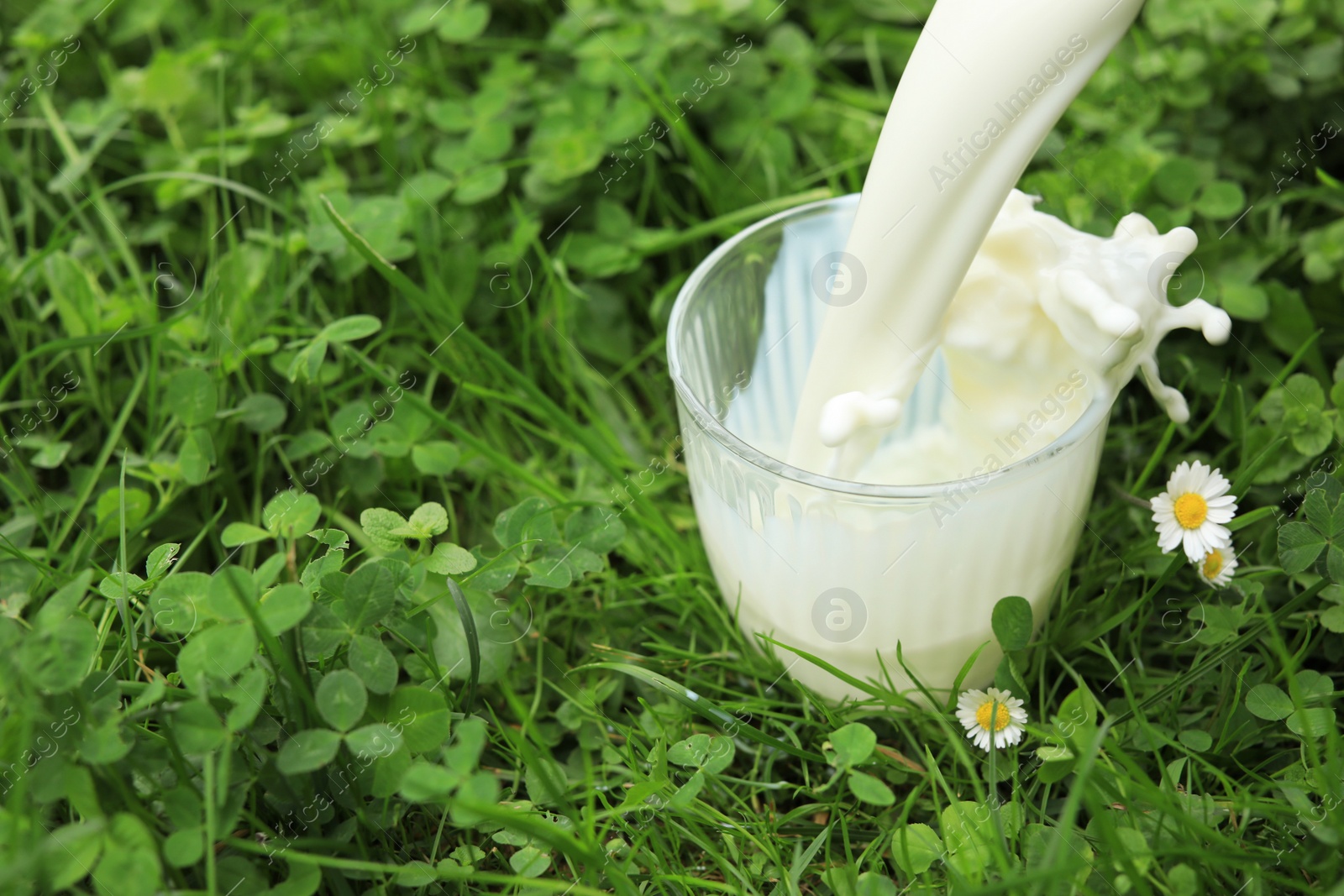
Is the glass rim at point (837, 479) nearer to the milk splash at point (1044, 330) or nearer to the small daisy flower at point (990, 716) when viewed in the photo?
the milk splash at point (1044, 330)

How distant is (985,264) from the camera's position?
108 cm

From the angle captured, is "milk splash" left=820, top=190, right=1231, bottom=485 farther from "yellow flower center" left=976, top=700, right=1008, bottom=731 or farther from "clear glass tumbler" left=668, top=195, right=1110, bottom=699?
"yellow flower center" left=976, top=700, right=1008, bottom=731

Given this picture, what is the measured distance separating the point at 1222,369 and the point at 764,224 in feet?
2.16

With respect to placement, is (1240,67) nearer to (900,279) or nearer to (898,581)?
(900,279)

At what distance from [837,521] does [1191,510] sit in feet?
1.19

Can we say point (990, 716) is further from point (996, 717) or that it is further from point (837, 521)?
point (837, 521)

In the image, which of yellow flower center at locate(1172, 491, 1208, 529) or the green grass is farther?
yellow flower center at locate(1172, 491, 1208, 529)

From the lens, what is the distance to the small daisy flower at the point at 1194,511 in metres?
1.04

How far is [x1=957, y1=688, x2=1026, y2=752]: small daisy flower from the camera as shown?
104cm

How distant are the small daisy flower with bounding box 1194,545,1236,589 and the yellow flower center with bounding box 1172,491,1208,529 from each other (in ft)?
0.12

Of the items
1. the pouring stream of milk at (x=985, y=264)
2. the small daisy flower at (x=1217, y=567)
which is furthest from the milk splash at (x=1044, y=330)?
the small daisy flower at (x=1217, y=567)

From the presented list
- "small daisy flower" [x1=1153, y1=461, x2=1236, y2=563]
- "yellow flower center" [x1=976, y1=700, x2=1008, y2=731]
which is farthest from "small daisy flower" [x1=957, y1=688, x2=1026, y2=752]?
"small daisy flower" [x1=1153, y1=461, x2=1236, y2=563]

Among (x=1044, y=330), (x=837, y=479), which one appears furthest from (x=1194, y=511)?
(x=837, y=479)

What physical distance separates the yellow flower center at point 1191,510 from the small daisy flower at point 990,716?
0.79ft
